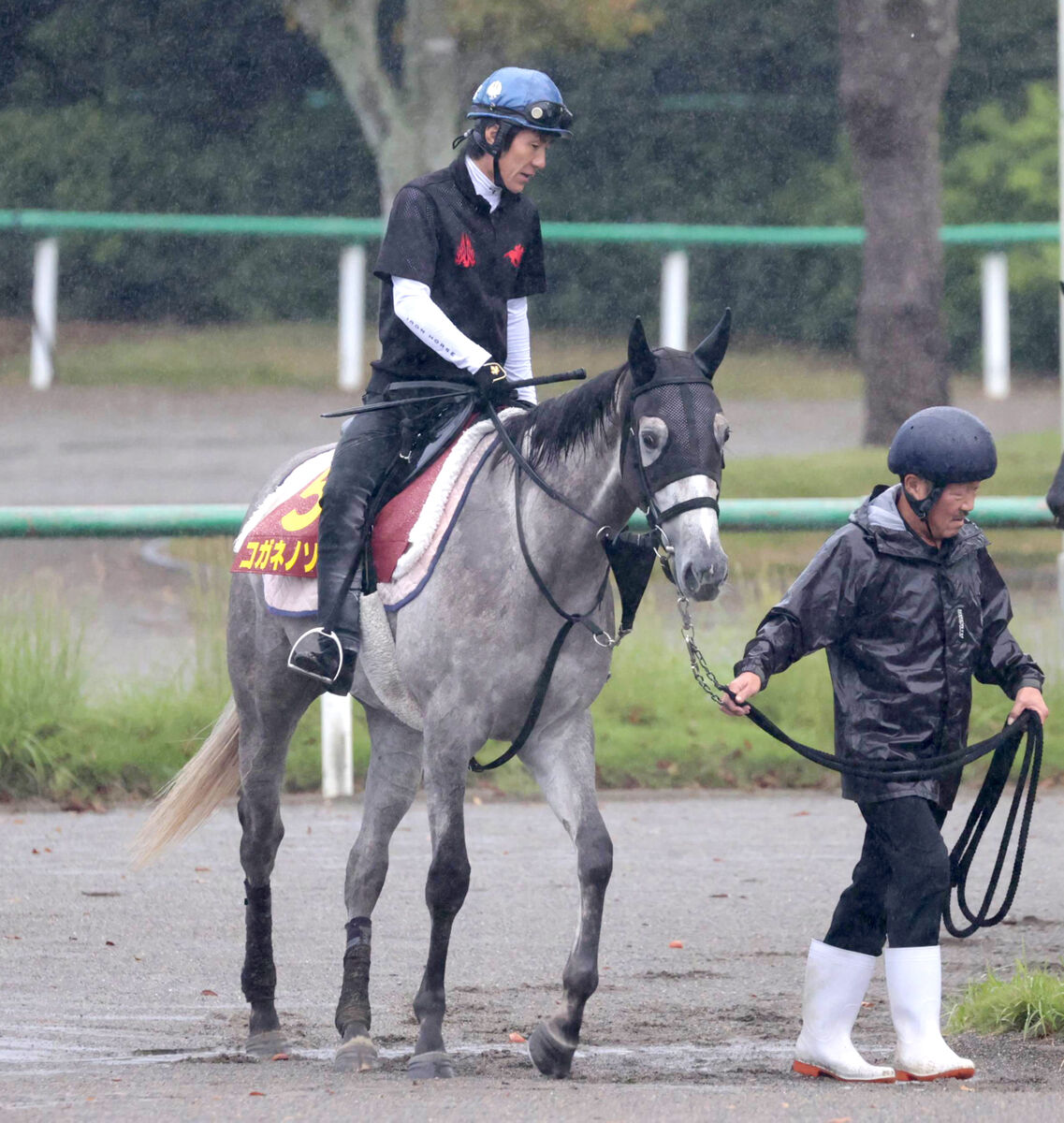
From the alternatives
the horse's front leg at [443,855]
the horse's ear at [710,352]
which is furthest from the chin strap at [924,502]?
the horse's front leg at [443,855]

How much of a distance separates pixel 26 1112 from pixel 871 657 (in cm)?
231

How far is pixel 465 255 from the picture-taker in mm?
6320

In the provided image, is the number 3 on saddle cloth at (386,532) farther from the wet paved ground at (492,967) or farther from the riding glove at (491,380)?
the wet paved ground at (492,967)

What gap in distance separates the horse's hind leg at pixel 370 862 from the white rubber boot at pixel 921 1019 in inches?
55.2

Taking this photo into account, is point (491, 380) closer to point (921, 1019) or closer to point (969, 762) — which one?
point (969, 762)

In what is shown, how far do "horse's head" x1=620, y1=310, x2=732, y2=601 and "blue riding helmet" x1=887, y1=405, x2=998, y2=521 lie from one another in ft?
1.51

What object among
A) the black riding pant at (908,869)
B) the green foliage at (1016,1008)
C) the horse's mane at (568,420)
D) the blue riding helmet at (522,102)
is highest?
the blue riding helmet at (522,102)

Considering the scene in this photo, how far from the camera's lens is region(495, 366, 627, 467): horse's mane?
5812mm

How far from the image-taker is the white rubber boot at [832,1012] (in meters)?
5.59

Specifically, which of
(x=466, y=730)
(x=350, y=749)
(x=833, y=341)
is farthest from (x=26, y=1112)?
(x=833, y=341)

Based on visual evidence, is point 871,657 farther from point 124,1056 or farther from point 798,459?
point 798,459

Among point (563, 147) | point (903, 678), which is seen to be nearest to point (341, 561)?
point (903, 678)

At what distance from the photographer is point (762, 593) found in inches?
425

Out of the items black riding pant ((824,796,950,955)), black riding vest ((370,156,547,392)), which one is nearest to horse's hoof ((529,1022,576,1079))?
black riding pant ((824,796,950,955))
